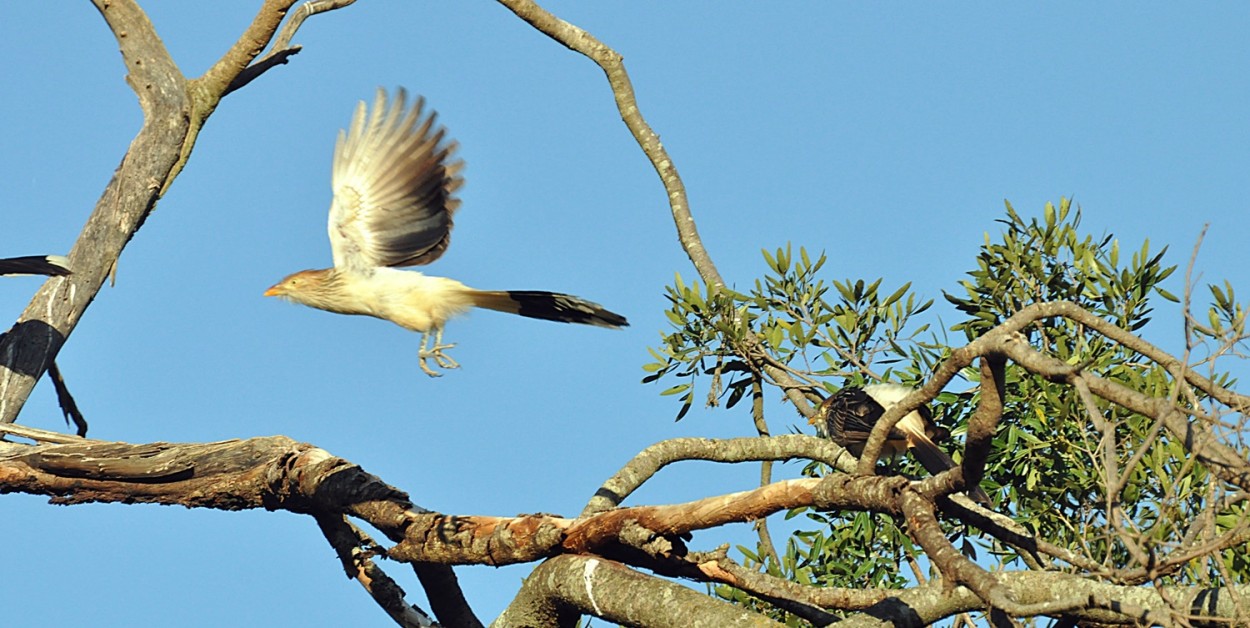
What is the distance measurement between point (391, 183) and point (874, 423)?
2.80 meters

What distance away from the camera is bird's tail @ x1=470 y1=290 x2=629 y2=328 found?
6.14 metres

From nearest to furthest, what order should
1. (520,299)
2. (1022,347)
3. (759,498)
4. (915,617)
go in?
(1022,347), (915,617), (759,498), (520,299)

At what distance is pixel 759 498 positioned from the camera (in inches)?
175

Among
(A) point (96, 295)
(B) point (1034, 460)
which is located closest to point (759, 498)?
(B) point (1034, 460)

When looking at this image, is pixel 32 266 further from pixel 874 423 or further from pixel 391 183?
pixel 874 423

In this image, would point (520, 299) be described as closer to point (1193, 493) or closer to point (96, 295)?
point (96, 295)

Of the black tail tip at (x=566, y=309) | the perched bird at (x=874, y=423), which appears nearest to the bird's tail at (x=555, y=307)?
the black tail tip at (x=566, y=309)

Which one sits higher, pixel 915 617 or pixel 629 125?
pixel 629 125

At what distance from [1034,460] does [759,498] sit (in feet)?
5.24

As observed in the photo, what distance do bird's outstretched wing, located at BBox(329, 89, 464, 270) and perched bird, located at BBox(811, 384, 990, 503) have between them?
2.26m

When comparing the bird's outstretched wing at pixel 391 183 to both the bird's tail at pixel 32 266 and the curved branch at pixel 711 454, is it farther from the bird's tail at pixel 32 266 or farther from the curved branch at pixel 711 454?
the curved branch at pixel 711 454

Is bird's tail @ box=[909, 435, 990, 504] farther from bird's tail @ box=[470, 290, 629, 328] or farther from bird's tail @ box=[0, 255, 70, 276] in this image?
bird's tail @ box=[0, 255, 70, 276]

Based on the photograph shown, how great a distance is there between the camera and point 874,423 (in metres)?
6.24

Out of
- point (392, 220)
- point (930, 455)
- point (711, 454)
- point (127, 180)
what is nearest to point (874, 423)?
point (930, 455)
